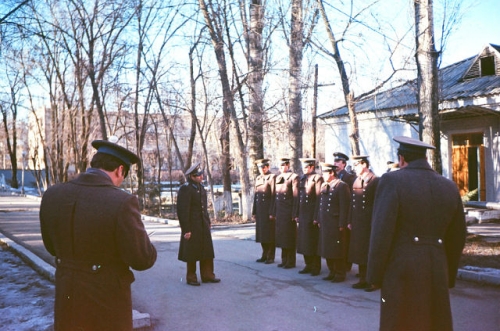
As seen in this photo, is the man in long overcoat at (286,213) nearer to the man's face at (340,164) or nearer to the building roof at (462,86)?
the man's face at (340,164)

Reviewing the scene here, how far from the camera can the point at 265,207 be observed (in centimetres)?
980

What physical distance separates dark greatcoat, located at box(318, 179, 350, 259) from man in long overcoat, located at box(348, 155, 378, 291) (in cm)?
21

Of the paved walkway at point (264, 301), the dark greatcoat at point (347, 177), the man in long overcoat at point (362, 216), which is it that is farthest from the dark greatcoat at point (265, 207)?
the man in long overcoat at point (362, 216)

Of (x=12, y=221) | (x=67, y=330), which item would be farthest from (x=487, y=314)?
(x=12, y=221)

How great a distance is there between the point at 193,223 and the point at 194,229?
10 centimetres

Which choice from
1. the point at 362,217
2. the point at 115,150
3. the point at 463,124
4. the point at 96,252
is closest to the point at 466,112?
the point at 463,124

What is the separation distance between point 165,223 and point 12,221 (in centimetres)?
667

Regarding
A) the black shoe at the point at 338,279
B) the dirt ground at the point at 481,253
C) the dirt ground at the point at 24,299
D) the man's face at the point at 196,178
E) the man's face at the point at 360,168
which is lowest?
the black shoe at the point at 338,279

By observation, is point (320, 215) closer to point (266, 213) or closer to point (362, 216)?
point (362, 216)

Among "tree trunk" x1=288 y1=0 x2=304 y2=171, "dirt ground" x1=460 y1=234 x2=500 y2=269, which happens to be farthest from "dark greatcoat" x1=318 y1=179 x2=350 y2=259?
"tree trunk" x1=288 y1=0 x2=304 y2=171

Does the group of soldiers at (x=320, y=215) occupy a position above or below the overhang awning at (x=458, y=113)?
below

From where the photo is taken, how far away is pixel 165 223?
17891 mm

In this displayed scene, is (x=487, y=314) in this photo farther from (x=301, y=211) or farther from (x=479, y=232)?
(x=479, y=232)

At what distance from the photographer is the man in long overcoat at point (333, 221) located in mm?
8000
